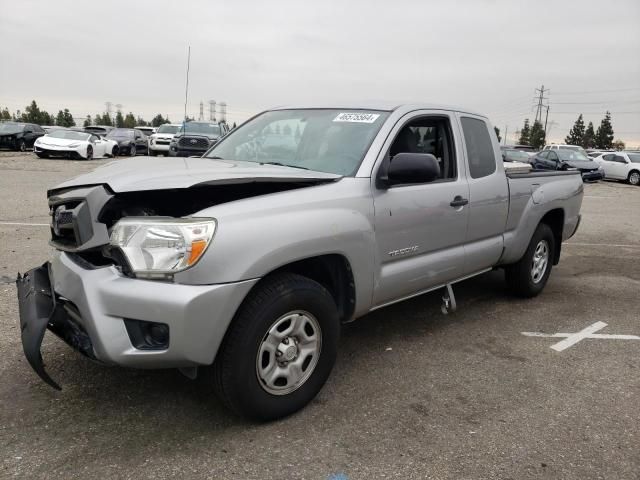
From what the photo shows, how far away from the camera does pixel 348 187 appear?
328 centimetres

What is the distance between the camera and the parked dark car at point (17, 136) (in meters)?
26.6

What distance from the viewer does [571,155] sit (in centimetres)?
2725

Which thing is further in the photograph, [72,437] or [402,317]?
[402,317]

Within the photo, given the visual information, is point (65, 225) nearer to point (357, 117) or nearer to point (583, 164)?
point (357, 117)

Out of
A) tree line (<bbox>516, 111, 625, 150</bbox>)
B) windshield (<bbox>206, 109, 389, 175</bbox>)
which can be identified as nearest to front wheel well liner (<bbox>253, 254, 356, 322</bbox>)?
windshield (<bbox>206, 109, 389, 175</bbox>)

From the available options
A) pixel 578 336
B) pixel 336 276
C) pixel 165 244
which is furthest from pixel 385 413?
pixel 578 336

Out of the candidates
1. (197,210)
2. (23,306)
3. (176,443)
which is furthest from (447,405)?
A: (23,306)

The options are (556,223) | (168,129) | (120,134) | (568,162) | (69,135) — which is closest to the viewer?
(556,223)

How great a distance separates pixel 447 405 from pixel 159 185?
2067 millimetres

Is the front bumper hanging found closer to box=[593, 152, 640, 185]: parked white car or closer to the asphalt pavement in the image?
the asphalt pavement

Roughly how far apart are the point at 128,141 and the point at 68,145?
6.16m

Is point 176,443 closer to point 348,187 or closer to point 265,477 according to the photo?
point 265,477

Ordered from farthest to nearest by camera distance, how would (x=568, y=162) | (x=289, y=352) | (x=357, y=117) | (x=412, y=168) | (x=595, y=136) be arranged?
(x=595, y=136), (x=568, y=162), (x=357, y=117), (x=412, y=168), (x=289, y=352)

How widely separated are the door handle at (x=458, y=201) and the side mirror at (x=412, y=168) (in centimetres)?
72
